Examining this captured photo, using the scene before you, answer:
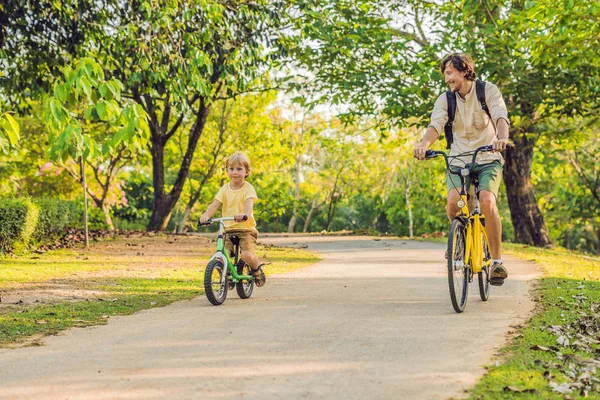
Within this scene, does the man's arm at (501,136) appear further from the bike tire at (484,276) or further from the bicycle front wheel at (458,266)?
the bike tire at (484,276)

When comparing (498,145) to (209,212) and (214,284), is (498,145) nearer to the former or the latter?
(209,212)

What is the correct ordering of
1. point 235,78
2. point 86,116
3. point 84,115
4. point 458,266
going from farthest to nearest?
point 235,78 < point 458,266 < point 86,116 < point 84,115

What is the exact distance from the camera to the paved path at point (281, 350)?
3984mm

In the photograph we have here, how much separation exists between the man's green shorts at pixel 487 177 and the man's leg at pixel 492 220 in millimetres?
→ 60

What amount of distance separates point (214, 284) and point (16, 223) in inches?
258

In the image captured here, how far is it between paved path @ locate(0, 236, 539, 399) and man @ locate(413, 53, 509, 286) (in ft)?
2.58

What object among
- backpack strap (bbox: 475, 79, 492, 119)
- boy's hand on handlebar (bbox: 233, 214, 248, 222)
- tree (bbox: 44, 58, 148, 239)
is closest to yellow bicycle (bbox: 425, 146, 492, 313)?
backpack strap (bbox: 475, 79, 492, 119)

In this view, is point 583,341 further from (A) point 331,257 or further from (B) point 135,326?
(A) point 331,257

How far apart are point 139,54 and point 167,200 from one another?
1068cm

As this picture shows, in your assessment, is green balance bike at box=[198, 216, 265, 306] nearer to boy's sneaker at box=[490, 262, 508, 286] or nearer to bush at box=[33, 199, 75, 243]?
boy's sneaker at box=[490, 262, 508, 286]

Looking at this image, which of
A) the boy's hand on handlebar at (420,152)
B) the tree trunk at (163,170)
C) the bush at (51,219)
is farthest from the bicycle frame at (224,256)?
the tree trunk at (163,170)

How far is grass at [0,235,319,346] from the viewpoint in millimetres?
6484

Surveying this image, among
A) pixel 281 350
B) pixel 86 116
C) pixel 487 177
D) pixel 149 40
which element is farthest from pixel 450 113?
pixel 149 40

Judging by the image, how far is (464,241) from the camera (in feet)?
21.7
